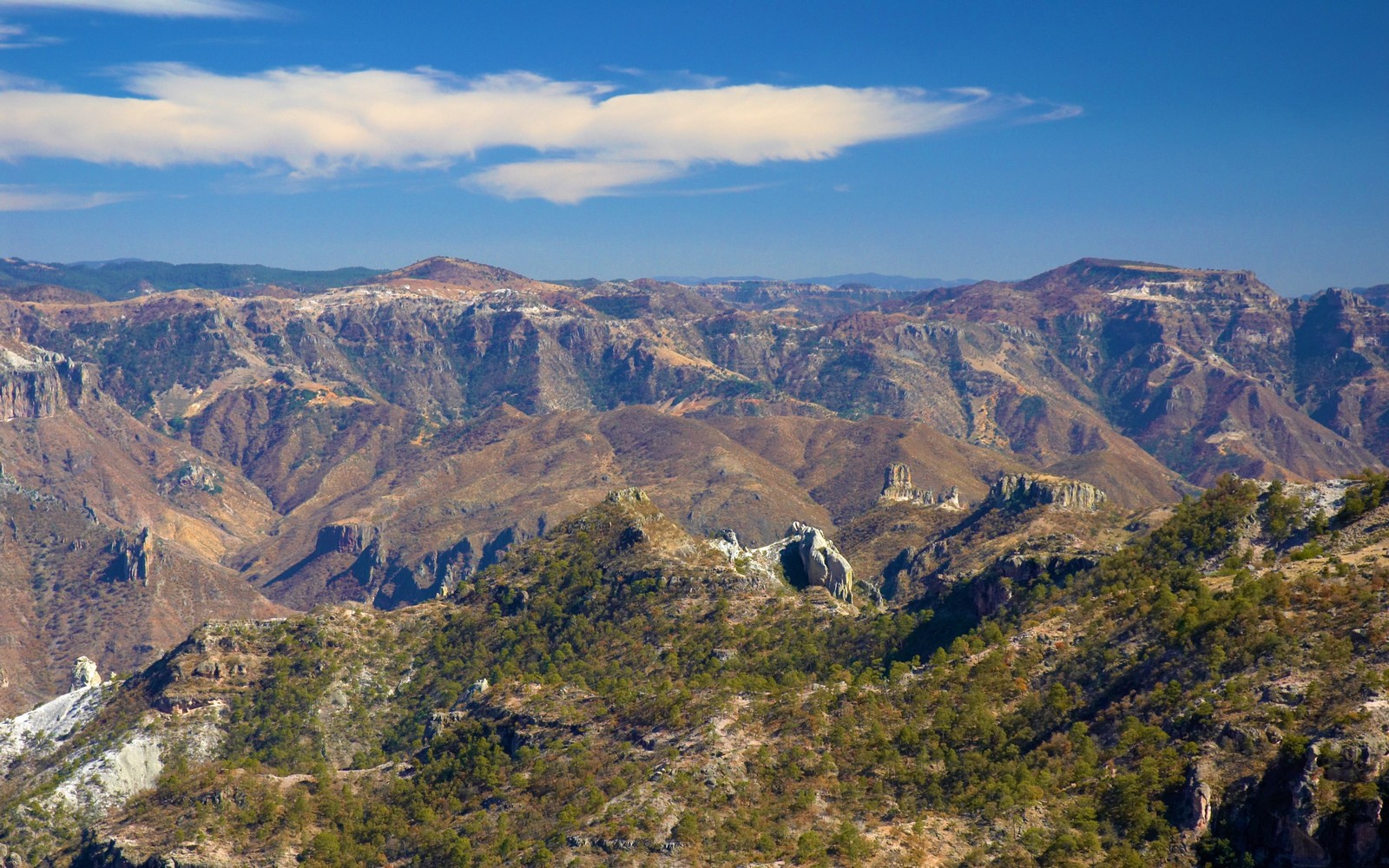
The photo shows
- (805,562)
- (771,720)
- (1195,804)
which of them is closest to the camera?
(1195,804)

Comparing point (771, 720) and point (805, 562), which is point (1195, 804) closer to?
point (771, 720)

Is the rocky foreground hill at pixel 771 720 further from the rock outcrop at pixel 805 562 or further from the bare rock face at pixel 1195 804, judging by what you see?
the rock outcrop at pixel 805 562

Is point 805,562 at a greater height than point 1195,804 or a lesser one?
lesser

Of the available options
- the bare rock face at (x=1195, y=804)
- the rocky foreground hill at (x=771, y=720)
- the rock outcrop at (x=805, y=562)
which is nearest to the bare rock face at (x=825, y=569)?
the rock outcrop at (x=805, y=562)

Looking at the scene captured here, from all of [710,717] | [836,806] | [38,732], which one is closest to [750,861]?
[836,806]

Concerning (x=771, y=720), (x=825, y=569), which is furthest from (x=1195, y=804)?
(x=825, y=569)

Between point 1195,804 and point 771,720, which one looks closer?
point 1195,804

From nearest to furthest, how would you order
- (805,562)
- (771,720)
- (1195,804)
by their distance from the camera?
(1195,804) → (771,720) → (805,562)

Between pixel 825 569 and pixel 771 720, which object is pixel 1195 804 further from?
pixel 825 569

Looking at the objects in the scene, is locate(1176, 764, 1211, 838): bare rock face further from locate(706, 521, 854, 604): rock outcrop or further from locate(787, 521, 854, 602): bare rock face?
locate(787, 521, 854, 602): bare rock face

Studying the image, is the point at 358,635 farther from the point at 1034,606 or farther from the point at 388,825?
the point at 1034,606

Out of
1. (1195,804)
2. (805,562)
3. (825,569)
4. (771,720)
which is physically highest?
(1195,804)
